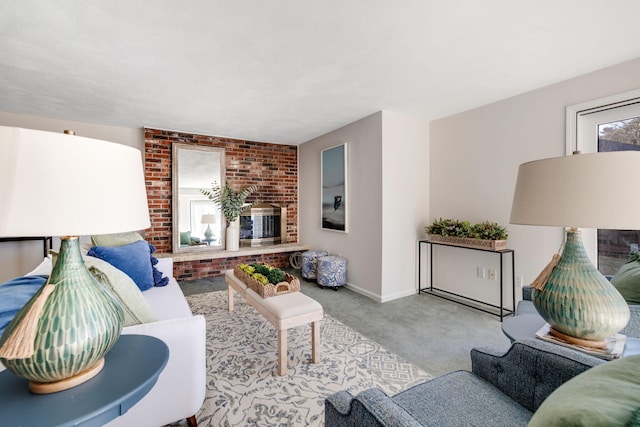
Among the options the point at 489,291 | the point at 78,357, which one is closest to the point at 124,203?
the point at 78,357

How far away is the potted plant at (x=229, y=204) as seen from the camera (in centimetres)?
449

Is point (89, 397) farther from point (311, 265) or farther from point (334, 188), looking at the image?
point (334, 188)

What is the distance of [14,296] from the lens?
1.05m

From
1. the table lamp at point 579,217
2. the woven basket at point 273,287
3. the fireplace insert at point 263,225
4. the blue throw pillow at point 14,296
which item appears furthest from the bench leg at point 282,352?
the fireplace insert at point 263,225

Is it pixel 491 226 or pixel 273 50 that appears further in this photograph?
pixel 491 226

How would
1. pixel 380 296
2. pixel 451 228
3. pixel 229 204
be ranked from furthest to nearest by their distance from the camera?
pixel 229 204, pixel 380 296, pixel 451 228

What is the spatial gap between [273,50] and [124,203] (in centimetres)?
171

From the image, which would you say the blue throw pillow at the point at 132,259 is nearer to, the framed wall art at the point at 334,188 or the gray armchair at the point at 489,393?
the gray armchair at the point at 489,393

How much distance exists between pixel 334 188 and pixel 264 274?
6.71ft

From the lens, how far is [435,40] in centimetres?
196

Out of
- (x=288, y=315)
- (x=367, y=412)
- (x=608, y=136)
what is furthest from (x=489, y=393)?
(x=608, y=136)

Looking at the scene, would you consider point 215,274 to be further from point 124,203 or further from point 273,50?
point 124,203

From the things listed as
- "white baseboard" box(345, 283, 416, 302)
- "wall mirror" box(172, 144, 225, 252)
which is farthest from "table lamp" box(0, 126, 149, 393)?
"wall mirror" box(172, 144, 225, 252)

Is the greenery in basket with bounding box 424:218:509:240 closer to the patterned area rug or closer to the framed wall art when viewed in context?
the framed wall art
